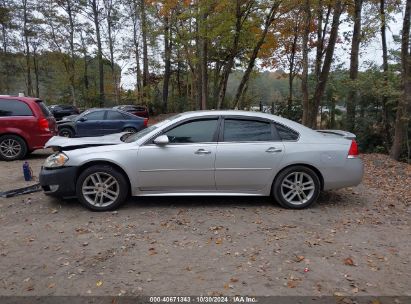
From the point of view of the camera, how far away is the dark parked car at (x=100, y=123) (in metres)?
14.8

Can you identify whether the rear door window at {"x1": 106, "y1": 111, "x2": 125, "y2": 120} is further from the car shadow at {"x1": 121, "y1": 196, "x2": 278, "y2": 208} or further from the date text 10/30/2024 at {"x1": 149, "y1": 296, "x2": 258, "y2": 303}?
the date text 10/30/2024 at {"x1": 149, "y1": 296, "x2": 258, "y2": 303}

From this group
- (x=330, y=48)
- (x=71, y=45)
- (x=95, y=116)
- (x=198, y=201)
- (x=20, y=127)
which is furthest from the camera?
(x=71, y=45)

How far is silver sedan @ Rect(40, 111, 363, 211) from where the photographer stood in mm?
5484

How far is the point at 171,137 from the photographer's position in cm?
563

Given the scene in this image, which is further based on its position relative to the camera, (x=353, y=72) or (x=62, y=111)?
(x=62, y=111)

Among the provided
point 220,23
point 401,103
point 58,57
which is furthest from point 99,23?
point 401,103

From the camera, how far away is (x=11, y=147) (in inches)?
400

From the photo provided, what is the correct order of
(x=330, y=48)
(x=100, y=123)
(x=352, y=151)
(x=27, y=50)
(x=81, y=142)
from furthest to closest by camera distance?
(x=27, y=50)
(x=100, y=123)
(x=330, y=48)
(x=81, y=142)
(x=352, y=151)

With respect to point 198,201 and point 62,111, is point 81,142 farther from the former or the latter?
point 62,111

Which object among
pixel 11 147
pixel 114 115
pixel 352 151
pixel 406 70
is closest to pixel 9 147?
pixel 11 147

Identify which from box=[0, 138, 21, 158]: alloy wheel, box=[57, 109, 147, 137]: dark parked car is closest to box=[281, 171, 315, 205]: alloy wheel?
box=[0, 138, 21, 158]: alloy wheel

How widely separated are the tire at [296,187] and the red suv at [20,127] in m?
7.23

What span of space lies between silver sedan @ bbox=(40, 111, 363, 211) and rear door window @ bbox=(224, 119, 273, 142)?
2cm

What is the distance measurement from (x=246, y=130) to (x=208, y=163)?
0.82m
